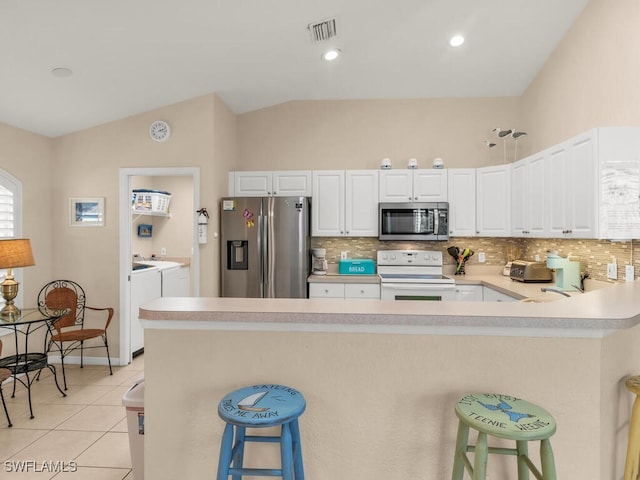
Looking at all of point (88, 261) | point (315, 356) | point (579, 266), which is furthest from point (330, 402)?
point (88, 261)

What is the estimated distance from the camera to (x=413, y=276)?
431 cm

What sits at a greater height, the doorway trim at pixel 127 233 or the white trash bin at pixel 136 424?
the doorway trim at pixel 127 233

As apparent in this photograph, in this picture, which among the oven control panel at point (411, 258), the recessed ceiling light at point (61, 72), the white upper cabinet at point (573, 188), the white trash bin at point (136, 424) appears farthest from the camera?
the oven control panel at point (411, 258)

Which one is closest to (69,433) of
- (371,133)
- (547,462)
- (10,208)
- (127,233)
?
(127,233)

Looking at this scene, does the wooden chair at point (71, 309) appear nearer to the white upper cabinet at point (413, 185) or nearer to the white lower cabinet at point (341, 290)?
the white lower cabinet at point (341, 290)

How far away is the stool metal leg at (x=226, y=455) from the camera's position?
1341 mm

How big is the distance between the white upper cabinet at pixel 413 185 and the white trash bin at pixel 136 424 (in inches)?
125

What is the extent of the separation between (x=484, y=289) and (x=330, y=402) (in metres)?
2.87

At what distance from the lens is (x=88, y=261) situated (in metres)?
4.10

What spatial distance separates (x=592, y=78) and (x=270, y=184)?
318 cm

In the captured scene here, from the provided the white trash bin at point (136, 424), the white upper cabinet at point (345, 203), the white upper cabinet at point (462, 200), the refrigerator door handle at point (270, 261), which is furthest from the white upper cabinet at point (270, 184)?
the white trash bin at point (136, 424)

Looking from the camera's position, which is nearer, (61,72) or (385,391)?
(385,391)

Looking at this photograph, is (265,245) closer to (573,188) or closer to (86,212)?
(86,212)

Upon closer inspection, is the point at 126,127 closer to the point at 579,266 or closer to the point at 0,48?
the point at 0,48
